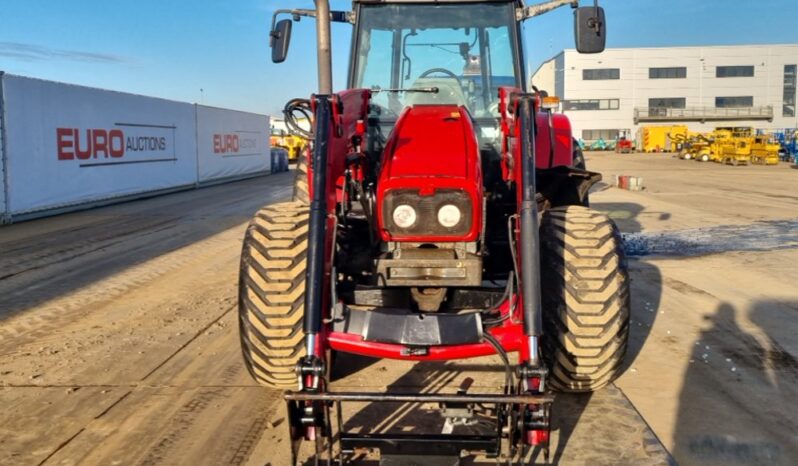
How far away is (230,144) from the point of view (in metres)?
27.0

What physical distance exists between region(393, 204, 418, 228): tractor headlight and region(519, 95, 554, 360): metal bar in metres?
0.60

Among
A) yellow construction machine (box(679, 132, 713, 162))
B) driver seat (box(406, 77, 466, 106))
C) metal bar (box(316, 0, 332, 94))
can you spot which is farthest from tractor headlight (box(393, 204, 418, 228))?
yellow construction machine (box(679, 132, 713, 162))

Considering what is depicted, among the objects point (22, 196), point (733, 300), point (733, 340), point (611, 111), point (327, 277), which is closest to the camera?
point (327, 277)

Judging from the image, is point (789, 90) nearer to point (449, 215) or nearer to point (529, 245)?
point (449, 215)

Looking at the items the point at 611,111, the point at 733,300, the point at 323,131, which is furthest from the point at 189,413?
the point at 611,111

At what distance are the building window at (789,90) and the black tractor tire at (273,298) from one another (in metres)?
76.6

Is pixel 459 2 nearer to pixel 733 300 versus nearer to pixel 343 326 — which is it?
pixel 343 326

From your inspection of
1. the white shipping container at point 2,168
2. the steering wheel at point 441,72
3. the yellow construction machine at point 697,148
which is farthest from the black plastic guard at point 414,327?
the yellow construction machine at point 697,148

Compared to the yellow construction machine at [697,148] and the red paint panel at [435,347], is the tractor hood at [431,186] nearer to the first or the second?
the red paint panel at [435,347]

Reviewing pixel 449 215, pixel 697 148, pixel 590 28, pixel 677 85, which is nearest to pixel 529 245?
pixel 449 215

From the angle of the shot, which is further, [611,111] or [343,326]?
[611,111]

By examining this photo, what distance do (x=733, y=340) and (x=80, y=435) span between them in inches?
188

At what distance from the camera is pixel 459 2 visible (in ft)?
18.1

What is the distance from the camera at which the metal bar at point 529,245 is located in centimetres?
336
